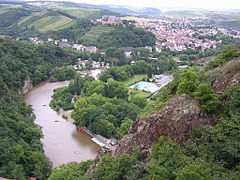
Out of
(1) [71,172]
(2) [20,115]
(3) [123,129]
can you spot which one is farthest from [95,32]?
(1) [71,172]

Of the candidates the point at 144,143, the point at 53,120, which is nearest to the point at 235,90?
the point at 144,143

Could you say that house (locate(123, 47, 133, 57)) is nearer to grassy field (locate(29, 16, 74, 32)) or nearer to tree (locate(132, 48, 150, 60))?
tree (locate(132, 48, 150, 60))

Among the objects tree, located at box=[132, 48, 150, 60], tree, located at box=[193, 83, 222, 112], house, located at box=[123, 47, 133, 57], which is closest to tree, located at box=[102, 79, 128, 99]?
tree, located at box=[193, 83, 222, 112]

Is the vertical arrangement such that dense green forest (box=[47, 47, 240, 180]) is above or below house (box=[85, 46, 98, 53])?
above

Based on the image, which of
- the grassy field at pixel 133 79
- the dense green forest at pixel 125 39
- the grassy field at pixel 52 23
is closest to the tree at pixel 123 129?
the grassy field at pixel 133 79

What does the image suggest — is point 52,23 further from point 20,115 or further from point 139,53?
point 20,115

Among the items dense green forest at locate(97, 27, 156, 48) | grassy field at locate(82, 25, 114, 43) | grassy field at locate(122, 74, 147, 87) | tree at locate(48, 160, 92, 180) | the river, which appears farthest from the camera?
grassy field at locate(82, 25, 114, 43)

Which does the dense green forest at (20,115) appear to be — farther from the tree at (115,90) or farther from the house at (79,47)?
the house at (79,47)
